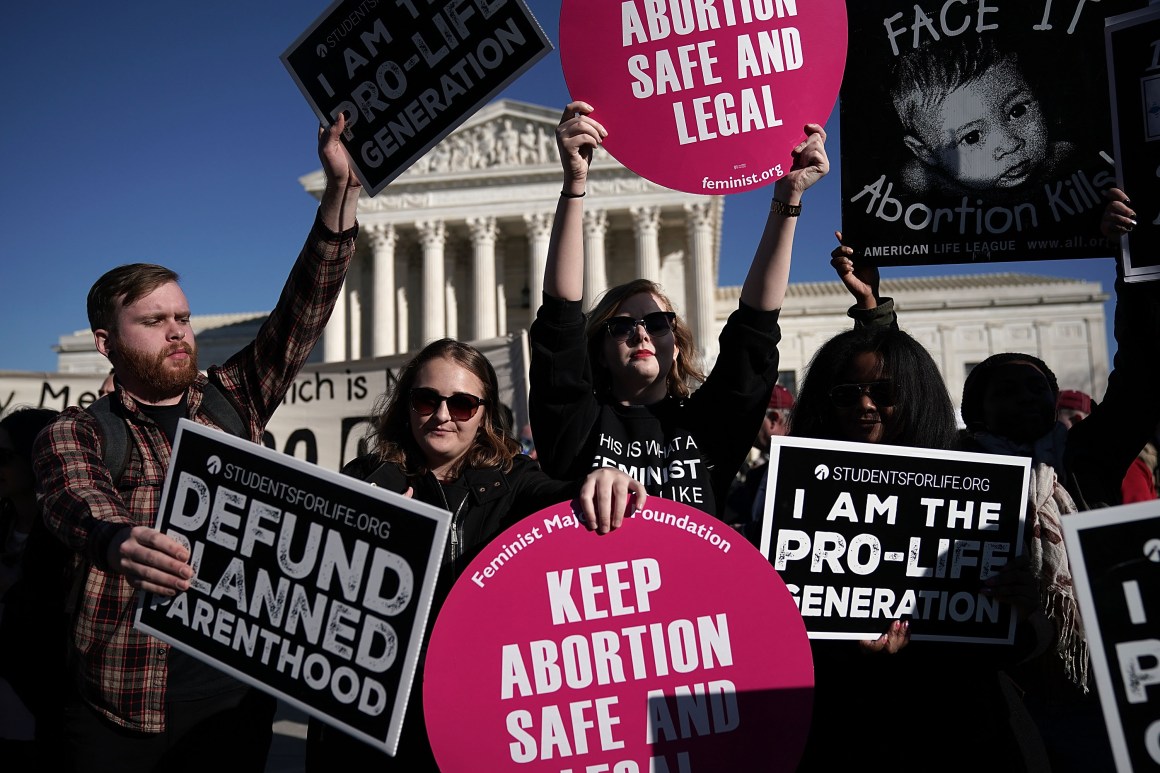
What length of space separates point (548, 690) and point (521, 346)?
218 inches

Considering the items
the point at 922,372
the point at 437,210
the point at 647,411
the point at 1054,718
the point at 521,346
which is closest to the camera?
the point at 922,372

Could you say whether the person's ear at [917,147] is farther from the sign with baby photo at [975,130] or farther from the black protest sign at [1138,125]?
the black protest sign at [1138,125]

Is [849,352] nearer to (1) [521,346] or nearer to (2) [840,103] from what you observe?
(2) [840,103]

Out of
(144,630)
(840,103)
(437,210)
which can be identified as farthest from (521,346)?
(437,210)

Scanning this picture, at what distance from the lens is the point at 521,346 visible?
7227mm

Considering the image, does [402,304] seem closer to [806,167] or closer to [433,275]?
[433,275]

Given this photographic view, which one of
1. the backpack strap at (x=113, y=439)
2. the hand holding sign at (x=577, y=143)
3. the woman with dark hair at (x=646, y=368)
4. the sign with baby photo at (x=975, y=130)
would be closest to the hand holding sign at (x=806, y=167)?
the woman with dark hair at (x=646, y=368)

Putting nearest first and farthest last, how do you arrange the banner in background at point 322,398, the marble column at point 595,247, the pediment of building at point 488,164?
1. the banner in background at point 322,398
2. the marble column at point 595,247
3. the pediment of building at point 488,164

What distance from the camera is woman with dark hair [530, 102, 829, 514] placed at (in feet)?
7.43

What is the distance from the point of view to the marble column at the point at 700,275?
3947cm

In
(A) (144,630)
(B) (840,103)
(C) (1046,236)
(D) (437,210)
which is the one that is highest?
(D) (437,210)

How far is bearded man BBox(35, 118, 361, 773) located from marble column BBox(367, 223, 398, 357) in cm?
4042

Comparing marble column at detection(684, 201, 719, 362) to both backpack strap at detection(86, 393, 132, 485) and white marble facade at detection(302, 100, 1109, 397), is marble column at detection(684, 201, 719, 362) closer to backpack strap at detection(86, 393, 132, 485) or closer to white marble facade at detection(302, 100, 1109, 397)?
white marble facade at detection(302, 100, 1109, 397)

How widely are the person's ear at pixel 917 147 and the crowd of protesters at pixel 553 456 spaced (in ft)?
1.23
